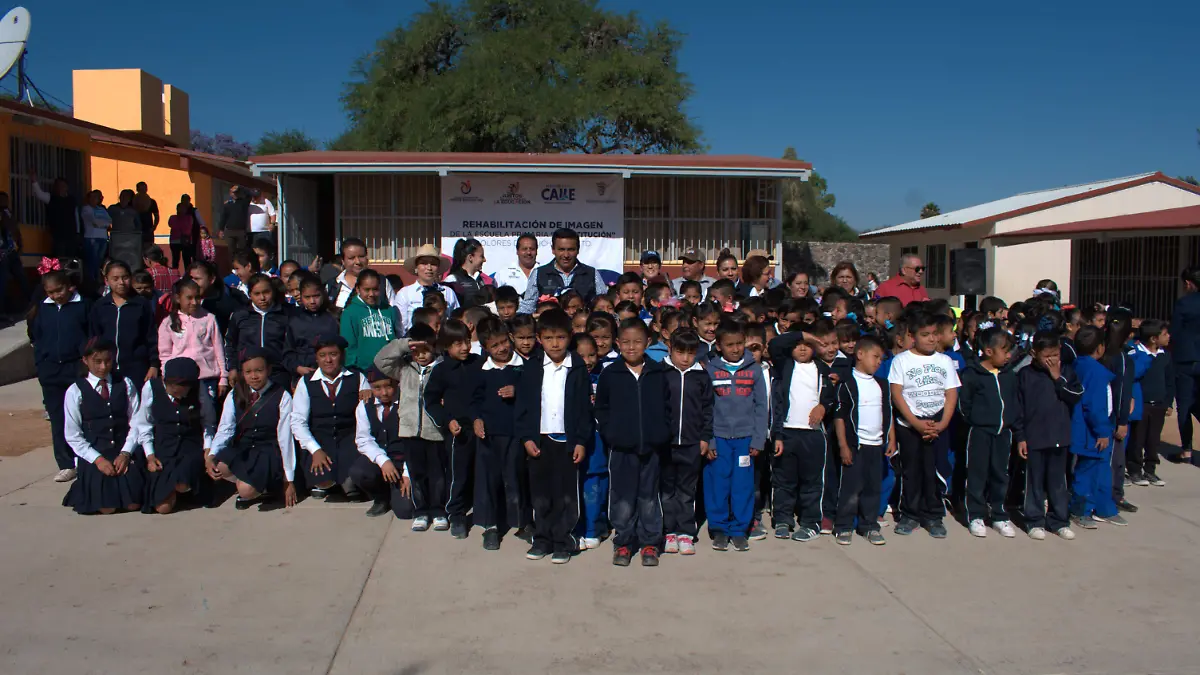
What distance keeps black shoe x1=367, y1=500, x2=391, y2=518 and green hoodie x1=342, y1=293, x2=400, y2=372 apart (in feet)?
3.43

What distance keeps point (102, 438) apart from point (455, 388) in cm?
247

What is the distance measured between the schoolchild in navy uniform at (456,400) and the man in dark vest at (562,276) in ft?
7.25

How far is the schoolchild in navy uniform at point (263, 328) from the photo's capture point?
6.45 m

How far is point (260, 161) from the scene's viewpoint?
1240 centimetres

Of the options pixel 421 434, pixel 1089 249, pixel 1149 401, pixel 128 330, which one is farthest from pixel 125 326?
pixel 1089 249

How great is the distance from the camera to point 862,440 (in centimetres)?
543

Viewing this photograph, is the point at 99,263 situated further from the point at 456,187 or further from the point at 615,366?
the point at 615,366

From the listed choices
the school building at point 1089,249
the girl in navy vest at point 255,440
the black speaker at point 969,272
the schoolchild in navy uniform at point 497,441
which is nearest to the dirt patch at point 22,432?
the girl in navy vest at point 255,440

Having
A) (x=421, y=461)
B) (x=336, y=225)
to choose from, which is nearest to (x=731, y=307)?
(x=421, y=461)

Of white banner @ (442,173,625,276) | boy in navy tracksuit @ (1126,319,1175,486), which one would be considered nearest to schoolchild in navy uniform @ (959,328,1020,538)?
boy in navy tracksuit @ (1126,319,1175,486)

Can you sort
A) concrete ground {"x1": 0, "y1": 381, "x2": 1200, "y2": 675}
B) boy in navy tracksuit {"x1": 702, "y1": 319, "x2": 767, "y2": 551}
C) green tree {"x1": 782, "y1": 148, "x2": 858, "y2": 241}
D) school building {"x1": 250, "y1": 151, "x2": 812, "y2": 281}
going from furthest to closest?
green tree {"x1": 782, "y1": 148, "x2": 858, "y2": 241} < school building {"x1": 250, "y1": 151, "x2": 812, "y2": 281} < boy in navy tracksuit {"x1": 702, "y1": 319, "x2": 767, "y2": 551} < concrete ground {"x1": 0, "y1": 381, "x2": 1200, "y2": 675}

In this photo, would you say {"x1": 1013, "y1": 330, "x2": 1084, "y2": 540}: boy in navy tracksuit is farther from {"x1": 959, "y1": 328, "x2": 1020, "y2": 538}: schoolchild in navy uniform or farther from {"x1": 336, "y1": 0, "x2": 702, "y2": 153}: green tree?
{"x1": 336, "y1": 0, "x2": 702, "y2": 153}: green tree

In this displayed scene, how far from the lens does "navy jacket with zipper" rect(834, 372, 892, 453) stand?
5418mm

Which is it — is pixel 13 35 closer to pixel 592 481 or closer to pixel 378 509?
pixel 378 509
